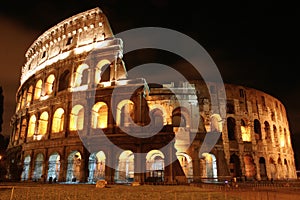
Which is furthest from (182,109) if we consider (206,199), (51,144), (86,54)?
(206,199)

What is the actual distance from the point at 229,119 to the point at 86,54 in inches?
675

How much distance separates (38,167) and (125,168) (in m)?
8.43

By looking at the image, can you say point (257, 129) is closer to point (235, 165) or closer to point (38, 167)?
point (235, 165)

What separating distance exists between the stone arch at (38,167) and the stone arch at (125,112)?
858 centimetres

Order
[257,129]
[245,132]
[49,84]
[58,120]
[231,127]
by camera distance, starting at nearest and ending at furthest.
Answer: [58,120], [49,84], [231,127], [245,132], [257,129]

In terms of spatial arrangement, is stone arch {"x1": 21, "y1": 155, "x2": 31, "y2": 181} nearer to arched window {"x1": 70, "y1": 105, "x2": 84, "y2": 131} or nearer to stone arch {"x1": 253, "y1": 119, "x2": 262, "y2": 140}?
arched window {"x1": 70, "y1": 105, "x2": 84, "y2": 131}

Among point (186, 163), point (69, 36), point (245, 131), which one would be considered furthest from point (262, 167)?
point (69, 36)

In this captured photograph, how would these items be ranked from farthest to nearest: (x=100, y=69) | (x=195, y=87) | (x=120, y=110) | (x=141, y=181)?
(x=195, y=87) < (x=100, y=69) < (x=120, y=110) < (x=141, y=181)

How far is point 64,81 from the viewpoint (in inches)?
1009

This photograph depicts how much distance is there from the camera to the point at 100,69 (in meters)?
23.7

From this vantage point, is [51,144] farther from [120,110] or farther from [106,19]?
[106,19]

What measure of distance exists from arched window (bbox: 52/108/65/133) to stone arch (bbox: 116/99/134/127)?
241 inches

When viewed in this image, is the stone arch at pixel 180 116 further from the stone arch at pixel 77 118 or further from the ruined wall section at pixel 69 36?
the ruined wall section at pixel 69 36

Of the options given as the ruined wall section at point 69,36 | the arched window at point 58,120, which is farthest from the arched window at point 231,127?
the arched window at point 58,120
